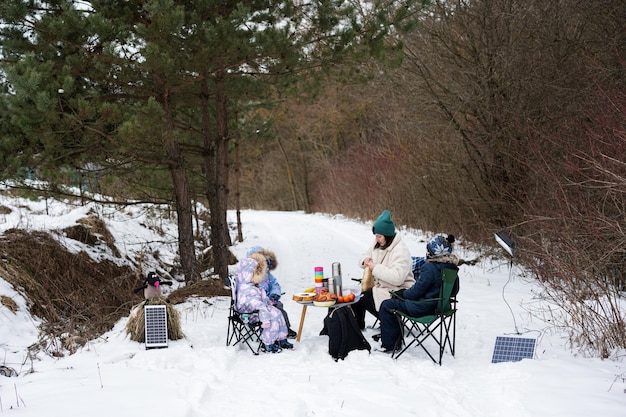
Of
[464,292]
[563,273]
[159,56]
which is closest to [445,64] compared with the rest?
[464,292]

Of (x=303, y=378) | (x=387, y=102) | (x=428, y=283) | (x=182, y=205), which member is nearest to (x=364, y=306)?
(x=428, y=283)

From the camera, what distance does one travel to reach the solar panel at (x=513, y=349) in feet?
17.3

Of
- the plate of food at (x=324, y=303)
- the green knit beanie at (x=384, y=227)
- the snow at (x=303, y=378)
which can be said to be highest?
the green knit beanie at (x=384, y=227)

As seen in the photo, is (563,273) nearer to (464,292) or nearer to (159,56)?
(464,292)

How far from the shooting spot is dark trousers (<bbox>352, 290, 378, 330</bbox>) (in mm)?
6594

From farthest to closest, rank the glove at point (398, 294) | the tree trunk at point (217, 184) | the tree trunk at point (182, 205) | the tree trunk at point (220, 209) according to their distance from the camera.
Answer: the tree trunk at point (220, 209), the tree trunk at point (217, 184), the tree trunk at point (182, 205), the glove at point (398, 294)

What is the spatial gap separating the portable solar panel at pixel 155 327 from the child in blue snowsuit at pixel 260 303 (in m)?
0.79

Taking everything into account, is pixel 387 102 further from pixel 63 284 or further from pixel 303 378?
pixel 303 378

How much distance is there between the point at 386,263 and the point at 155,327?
256 centimetres

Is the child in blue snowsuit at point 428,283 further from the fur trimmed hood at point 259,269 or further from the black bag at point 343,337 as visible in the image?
the fur trimmed hood at point 259,269

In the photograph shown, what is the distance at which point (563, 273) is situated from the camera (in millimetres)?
5559

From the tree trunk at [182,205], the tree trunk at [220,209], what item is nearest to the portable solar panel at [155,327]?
the tree trunk at [182,205]

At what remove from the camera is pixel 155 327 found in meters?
5.80

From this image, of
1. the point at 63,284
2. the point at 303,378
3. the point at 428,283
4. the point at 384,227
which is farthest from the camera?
the point at 63,284
